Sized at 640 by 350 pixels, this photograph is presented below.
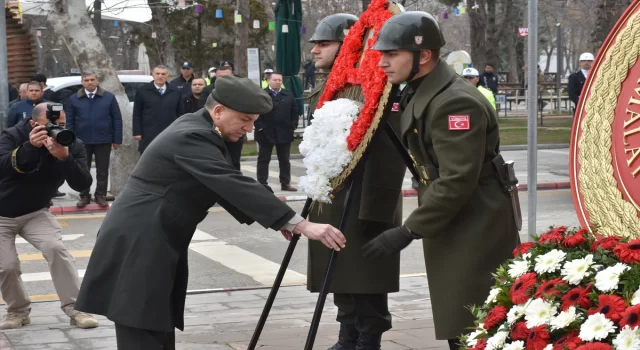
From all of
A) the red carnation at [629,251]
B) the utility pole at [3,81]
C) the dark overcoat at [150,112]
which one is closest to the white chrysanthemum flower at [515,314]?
the red carnation at [629,251]

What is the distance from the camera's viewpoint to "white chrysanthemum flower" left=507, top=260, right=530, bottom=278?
3684 mm

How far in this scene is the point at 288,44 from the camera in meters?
20.4

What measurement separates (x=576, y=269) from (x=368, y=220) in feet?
7.76

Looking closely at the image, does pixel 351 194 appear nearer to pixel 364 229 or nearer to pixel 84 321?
pixel 364 229

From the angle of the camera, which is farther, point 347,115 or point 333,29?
point 333,29

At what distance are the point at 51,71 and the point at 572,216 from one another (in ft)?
151

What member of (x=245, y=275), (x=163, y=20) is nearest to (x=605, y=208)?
(x=245, y=275)

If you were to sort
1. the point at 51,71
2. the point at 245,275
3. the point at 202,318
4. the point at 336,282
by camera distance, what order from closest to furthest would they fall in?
1. the point at 336,282
2. the point at 202,318
3. the point at 245,275
4. the point at 51,71

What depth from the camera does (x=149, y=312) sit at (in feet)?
15.1

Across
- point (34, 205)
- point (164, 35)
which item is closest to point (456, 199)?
point (34, 205)

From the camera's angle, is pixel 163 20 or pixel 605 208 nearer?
pixel 605 208

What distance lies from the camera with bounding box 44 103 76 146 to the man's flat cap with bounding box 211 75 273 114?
2.31m

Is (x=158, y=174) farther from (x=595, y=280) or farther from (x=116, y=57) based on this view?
(x=116, y=57)

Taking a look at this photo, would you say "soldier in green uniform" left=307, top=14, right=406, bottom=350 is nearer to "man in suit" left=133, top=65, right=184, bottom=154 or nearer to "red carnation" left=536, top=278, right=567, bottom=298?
"red carnation" left=536, top=278, right=567, bottom=298
